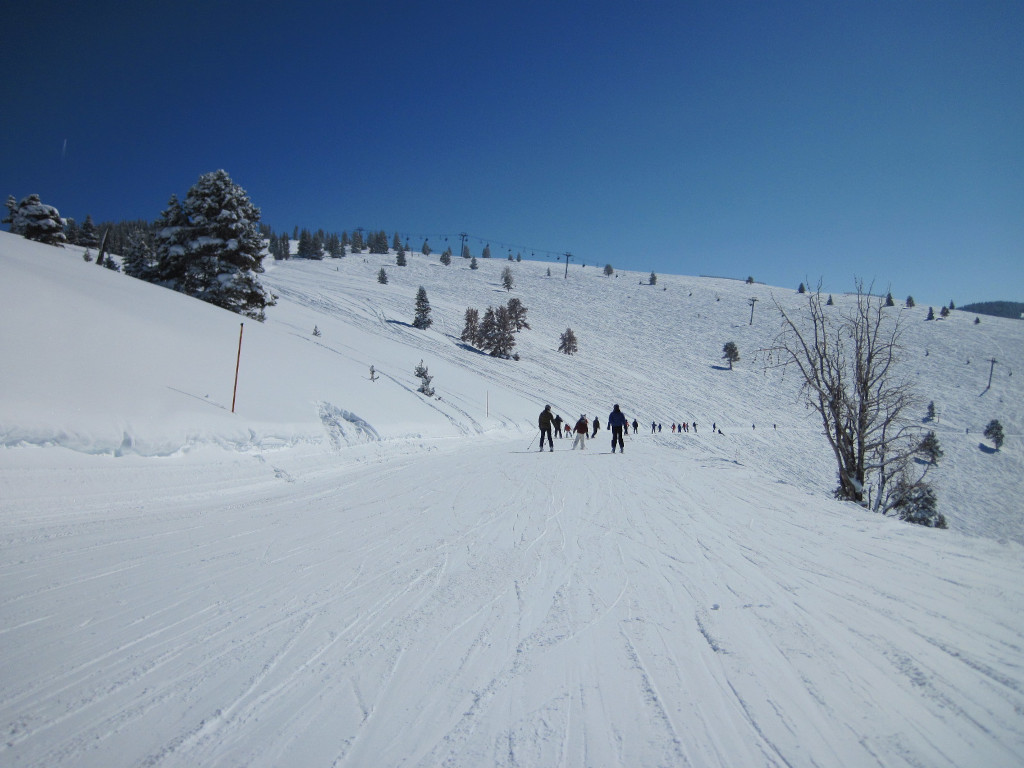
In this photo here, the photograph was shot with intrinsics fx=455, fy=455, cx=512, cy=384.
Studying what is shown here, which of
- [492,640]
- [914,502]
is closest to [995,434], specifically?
[914,502]

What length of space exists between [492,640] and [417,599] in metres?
0.90

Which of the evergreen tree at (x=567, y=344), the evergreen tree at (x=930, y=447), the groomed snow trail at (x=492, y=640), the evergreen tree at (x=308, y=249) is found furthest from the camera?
the evergreen tree at (x=308, y=249)

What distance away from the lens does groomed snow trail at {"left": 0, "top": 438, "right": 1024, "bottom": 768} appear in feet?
7.38

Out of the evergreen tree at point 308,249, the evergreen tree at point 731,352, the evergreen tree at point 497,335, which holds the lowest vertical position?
the evergreen tree at point 497,335

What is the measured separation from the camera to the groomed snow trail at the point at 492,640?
2.25m

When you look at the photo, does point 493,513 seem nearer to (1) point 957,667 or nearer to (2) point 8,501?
(1) point 957,667

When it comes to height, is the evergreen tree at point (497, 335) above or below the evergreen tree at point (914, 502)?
above

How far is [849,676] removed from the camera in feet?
9.04

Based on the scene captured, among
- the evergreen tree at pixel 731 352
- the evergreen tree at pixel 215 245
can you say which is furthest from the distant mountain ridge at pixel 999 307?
the evergreen tree at pixel 215 245

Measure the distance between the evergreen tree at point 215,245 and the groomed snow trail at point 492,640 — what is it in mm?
18919

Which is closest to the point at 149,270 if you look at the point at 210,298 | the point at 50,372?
→ the point at 210,298

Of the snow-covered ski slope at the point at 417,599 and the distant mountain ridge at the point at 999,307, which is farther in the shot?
the distant mountain ridge at the point at 999,307

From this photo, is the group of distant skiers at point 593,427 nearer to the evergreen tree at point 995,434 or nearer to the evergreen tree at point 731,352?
the evergreen tree at point 731,352

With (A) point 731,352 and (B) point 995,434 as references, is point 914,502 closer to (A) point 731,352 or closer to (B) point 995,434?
(B) point 995,434
